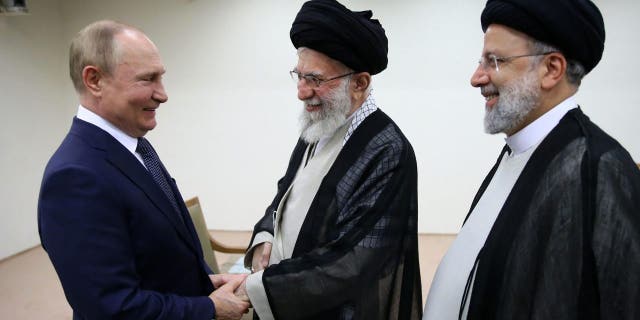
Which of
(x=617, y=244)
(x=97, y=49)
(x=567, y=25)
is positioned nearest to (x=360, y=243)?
(x=617, y=244)

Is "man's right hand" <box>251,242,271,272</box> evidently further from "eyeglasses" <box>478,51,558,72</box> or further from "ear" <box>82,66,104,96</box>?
"eyeglasses" <box>478,51,558,72</box>

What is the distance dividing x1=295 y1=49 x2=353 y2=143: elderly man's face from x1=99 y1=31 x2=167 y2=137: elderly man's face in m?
0.49

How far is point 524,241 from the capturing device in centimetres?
101

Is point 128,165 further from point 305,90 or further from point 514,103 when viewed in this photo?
point 514,103

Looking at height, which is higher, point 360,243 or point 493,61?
point 493,61

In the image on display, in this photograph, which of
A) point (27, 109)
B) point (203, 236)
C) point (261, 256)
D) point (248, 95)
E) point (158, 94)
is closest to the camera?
point (158, 94)

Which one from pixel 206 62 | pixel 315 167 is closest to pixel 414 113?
pixel 206 62

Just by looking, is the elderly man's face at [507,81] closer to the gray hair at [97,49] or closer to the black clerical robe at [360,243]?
the black clerical robe at [360,243]

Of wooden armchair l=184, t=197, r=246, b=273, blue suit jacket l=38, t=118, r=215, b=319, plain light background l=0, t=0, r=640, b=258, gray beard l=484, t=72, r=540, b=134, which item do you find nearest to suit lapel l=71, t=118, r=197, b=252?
blue suit jacket l=38, t=118, r=215, b=319

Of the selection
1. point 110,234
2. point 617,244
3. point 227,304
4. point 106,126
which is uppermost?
point 106,126

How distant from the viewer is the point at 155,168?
54.9 inches

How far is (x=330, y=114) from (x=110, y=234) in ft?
2.60

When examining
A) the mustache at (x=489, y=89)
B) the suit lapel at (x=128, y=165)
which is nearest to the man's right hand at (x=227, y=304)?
the suit lapel at (x=128, y=165)

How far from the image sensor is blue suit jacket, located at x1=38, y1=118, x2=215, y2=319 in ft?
3.44
